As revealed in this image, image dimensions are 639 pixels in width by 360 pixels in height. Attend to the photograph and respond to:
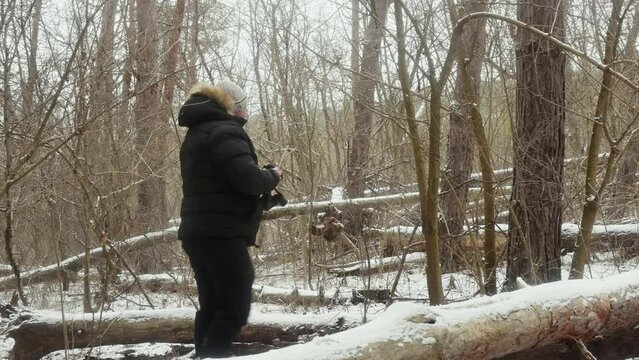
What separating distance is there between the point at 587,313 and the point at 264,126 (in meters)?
8.52

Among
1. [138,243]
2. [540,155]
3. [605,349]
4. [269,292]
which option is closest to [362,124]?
[138,243]

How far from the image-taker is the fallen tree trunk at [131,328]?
4539mm

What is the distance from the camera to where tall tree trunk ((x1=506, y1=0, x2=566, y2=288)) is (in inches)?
211

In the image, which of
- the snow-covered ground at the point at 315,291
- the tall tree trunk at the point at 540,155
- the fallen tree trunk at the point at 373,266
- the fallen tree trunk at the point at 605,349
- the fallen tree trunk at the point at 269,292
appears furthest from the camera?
the fallen tree trunk at the point at 373,266

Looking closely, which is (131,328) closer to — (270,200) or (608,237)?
(270,200)

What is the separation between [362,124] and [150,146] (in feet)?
10.3

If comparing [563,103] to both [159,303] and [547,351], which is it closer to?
[547,351]

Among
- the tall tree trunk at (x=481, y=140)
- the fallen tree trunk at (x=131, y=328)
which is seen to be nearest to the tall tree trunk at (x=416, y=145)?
the tall tree trunk at (x=481, y=140)

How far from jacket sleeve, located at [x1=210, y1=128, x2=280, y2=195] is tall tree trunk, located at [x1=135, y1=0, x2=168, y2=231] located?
3.11 meters

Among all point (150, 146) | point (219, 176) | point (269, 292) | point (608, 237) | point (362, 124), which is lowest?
point (269, 292)

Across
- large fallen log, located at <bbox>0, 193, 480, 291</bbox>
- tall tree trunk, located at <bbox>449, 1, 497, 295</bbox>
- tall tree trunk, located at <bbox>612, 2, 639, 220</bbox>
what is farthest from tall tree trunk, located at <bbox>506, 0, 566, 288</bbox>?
large fallen log, located at <bbox>0, 193, 480, 291</bbox>

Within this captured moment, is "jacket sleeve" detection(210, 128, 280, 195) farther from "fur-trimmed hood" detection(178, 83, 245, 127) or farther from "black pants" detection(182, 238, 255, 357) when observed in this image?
"black pants" detection(182, 238, 255, 357)

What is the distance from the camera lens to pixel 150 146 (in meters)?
8.02

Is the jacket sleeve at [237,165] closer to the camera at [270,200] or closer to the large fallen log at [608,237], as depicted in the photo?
the camera at [270,200]
